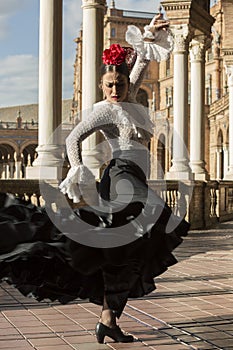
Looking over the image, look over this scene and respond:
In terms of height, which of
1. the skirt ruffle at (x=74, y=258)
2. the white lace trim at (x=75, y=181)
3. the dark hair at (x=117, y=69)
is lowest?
the skirt ruffle at (x=74, y=258)

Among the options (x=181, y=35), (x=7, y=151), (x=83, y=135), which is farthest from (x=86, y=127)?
(x=7, y=151)

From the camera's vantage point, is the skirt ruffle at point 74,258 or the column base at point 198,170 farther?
the column base at point 198,170

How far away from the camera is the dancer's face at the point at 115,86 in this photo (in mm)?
5367

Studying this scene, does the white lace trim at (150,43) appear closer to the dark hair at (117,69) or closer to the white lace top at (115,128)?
the white lace top at (115,128)

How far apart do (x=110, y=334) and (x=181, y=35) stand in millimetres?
14063

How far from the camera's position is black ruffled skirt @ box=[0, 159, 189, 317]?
4.75 m

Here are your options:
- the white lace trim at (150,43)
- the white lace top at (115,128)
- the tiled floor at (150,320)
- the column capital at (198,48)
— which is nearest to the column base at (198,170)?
the column capital at (198,48)

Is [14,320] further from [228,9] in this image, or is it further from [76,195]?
[228,9]

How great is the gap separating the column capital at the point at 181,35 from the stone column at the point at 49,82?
17.3ft

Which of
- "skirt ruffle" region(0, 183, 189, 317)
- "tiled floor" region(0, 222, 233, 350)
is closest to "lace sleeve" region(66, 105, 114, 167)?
"skirt ruffle" region(0, 183, 189, 317)

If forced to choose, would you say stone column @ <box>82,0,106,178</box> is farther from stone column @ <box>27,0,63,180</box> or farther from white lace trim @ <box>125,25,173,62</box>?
white lace trim @ <box>125,25,173,62</box>

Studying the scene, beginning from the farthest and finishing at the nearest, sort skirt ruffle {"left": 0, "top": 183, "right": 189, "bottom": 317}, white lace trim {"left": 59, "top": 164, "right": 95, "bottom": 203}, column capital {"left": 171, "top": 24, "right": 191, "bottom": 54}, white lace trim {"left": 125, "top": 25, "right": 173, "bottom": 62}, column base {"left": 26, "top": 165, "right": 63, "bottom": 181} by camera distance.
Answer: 1. column capital {"left": 171, "top": 24, "right": 191, "bottom": 54}
2. column base {"left": 26, "top": 165, "right": 63, "bottom": 181}
3. white lace trim {"left": 125, "top": 25, "right": 173, "bottom": 62}
4. white lace trim {"left": 59, "top": 164, "right": 95, "bottom": 203}
5. skirt ruffle {"left": 0, "top": 183, "right": 189, "bottom": 317}

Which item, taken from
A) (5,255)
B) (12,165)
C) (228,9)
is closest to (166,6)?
(228,9)

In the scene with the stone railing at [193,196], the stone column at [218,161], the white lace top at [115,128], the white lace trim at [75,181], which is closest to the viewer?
the white lace trim at [75,181]
